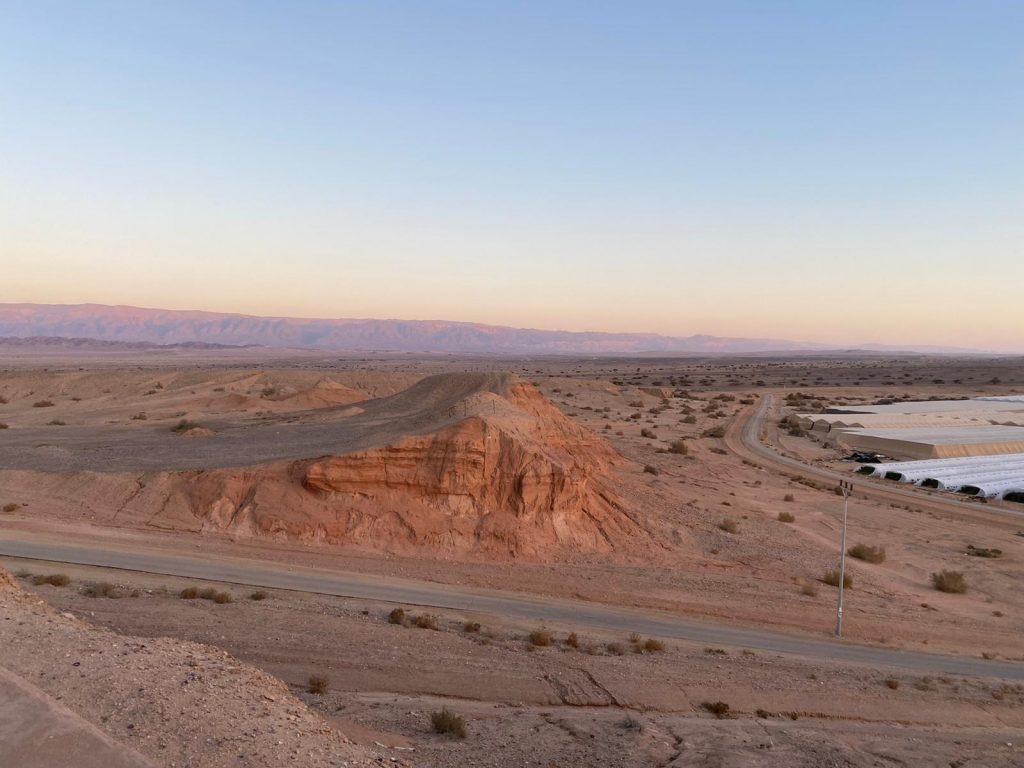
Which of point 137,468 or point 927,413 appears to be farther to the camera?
point 927,413

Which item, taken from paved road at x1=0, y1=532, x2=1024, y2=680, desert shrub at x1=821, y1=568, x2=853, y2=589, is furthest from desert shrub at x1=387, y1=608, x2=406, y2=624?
desert shrub at x1=821, y1=568, x2=853, y2=589

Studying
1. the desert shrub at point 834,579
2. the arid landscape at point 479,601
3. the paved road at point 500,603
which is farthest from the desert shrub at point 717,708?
the desert shrub at point 834,579

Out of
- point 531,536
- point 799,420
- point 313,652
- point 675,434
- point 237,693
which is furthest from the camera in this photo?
point 799,420

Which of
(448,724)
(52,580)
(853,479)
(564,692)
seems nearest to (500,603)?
(564,692)

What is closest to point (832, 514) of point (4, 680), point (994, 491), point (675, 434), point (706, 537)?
point (706, 537)

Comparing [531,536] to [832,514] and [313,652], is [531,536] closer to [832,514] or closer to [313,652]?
[313,652]

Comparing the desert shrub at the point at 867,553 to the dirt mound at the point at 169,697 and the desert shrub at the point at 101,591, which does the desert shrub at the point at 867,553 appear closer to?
the dirt mound at the point at 169,697
